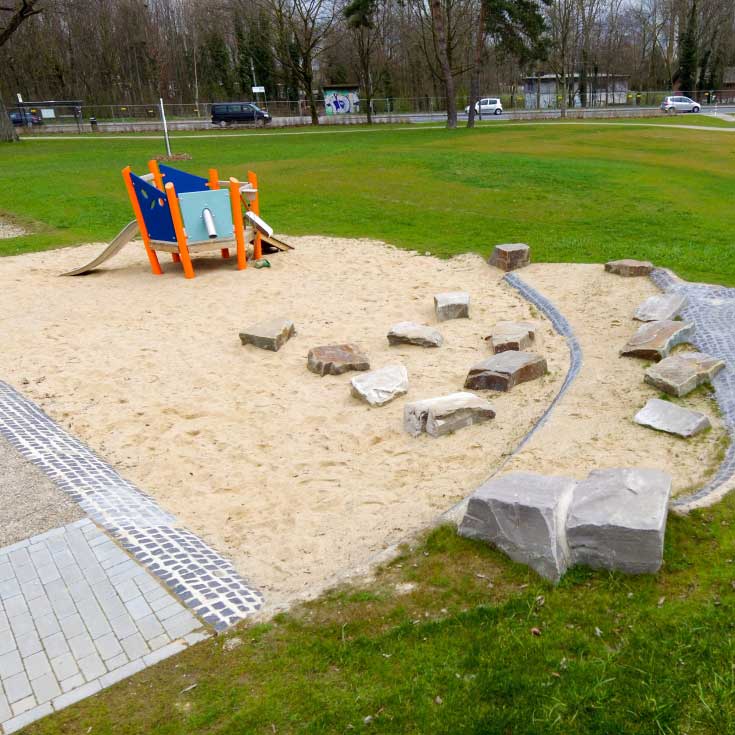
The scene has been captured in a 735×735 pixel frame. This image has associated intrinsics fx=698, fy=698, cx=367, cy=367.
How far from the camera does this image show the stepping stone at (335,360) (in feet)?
20.9

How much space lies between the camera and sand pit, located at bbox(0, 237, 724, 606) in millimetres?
4180

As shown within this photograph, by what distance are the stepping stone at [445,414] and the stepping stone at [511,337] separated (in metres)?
1.44

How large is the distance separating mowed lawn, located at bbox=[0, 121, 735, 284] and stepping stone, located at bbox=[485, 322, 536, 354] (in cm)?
293

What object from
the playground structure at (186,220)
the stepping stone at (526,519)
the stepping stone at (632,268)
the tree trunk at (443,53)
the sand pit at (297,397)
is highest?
the tree trunk at (443,53)

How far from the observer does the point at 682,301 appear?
23.2ft

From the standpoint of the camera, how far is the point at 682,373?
207 inches

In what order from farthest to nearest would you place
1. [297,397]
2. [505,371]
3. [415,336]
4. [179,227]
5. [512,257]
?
[512,257], [179,227], [415,336], [297,397], [505,371]

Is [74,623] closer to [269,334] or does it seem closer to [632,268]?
[269,334]

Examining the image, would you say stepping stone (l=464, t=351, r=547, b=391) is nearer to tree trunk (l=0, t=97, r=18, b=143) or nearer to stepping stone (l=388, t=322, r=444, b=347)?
stepping stone (l=388, t=322, r=444, b=347)

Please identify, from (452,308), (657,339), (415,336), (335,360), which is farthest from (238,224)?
(657,339)

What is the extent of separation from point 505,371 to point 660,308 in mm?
2336

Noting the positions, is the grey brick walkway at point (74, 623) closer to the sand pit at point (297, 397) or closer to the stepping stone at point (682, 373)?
the sand pit at point (297, 397)

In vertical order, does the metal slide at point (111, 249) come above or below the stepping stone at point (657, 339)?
above

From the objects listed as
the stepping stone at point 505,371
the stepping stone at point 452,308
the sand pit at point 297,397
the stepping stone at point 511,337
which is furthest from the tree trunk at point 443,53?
the stepping stone at point 505,371
